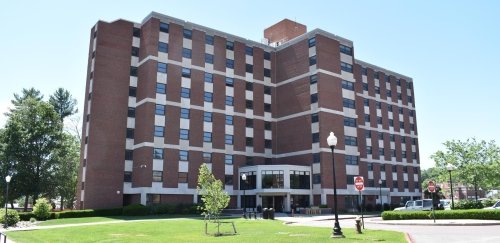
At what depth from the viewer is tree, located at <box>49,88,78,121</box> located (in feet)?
245

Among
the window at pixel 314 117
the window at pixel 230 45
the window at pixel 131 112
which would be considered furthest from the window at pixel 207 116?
the window at pixel 314 117

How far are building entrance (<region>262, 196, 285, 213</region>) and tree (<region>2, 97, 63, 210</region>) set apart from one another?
98.0 feet

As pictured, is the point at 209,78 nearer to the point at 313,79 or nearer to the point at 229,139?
the point at 229,139

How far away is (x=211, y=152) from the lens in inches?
2253

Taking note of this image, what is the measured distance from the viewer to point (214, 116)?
5872 cm

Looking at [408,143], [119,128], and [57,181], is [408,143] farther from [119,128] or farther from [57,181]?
[57,181]

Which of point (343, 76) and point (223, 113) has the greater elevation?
point (343, 76)

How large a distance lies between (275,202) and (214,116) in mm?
14399

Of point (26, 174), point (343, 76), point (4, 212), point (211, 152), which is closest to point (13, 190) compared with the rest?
point (26, 174)

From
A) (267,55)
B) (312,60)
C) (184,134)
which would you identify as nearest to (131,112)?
(184,134)

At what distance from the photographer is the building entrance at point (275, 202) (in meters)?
55.7

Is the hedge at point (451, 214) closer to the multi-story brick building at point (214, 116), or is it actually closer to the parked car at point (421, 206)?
the parked car at point (421, 206)

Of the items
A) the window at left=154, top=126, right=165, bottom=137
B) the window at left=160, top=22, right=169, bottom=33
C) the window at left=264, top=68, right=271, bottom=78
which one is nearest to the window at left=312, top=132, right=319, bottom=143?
the window at left=264, top=68, right=271, bottom=78

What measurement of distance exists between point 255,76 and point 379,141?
27366 millimetres
